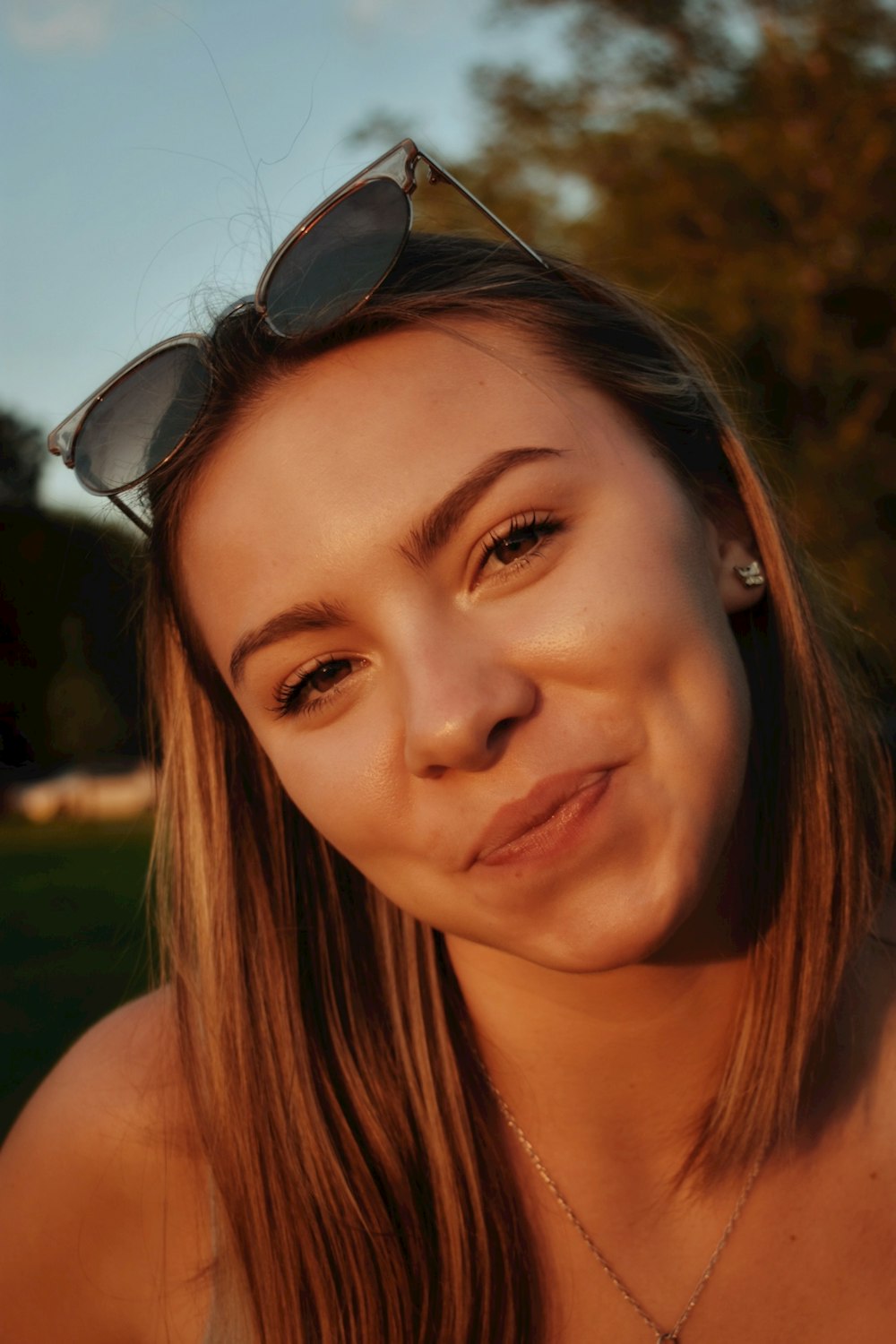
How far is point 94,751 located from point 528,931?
58.0ft

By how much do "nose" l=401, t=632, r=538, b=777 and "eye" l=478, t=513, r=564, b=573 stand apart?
6.7 inches

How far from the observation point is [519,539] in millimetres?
2170

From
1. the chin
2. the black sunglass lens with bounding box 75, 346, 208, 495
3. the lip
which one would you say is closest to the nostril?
the lip

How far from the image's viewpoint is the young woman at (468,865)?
6.92 feet

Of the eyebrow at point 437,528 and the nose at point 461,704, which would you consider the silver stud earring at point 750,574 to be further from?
the nose at point 461,704

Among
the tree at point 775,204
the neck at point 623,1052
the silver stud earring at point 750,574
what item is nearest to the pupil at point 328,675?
the neck at point 623,1052

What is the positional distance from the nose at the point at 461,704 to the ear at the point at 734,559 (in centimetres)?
62

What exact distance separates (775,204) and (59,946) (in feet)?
49.6

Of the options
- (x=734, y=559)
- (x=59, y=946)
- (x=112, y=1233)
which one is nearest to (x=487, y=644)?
(x=734, y=559)

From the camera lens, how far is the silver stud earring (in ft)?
8.47

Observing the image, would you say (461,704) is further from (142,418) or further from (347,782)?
(142,418)

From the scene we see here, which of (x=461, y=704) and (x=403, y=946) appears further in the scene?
(x=403, y=946)

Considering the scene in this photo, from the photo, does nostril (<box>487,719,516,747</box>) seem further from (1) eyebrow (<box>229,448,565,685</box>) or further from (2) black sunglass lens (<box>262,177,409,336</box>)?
(2) black sunglass lens (<box>262,177,409,336</box>)

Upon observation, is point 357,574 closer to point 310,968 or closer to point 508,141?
point 310,968
